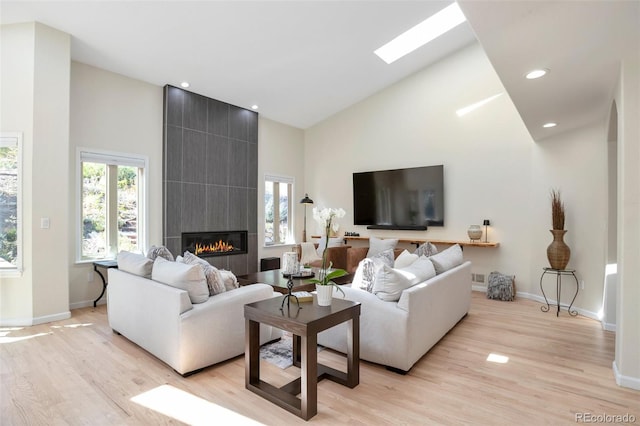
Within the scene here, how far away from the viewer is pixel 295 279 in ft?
13.6

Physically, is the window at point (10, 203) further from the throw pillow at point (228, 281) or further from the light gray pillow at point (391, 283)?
the light gray pillow at point (391, 283)

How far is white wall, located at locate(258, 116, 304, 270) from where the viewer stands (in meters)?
7.28

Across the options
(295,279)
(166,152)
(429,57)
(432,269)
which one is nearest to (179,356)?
(295,279)

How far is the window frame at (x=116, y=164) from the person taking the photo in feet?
15.8

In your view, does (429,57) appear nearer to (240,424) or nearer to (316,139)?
(316,139)

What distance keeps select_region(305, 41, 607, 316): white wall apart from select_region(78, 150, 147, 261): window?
3957mm

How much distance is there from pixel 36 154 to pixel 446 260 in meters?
4.80

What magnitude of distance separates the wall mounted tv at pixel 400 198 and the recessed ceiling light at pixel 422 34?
2.04 m

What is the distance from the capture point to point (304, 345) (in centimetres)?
213

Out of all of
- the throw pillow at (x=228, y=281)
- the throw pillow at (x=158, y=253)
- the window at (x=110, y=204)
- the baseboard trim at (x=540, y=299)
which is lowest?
the baseboard trim at (x=540, y=299)

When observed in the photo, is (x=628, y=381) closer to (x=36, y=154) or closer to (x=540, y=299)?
(x=540, y=299)

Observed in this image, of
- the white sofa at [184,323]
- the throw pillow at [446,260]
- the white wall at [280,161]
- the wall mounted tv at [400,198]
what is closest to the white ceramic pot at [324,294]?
the white sofa at [184,323]

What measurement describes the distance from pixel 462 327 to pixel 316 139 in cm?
543

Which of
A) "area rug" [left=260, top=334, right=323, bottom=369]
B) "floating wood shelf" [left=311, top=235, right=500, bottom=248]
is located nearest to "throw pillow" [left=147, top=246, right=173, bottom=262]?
"area rug" [left=260, top=334, right=323, bottom=369]
